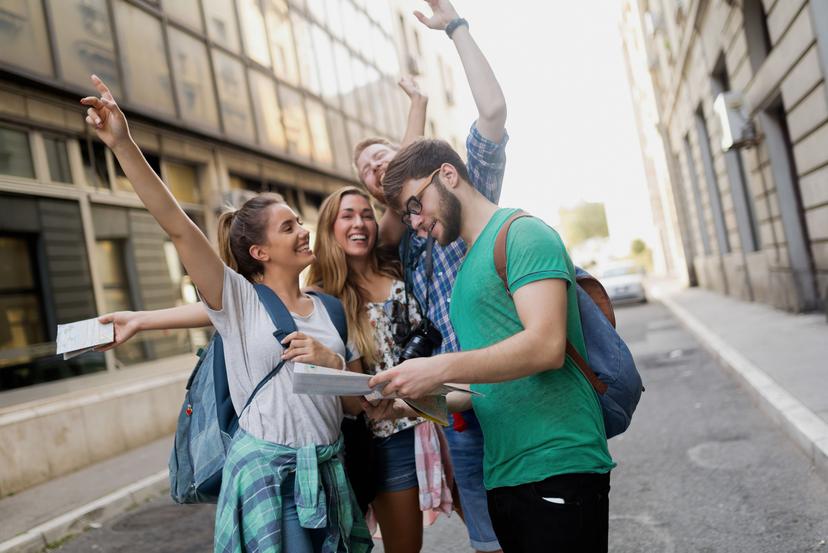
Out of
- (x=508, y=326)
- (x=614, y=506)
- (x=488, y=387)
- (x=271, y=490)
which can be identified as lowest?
(x=614, y=506)

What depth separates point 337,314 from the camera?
2840mm

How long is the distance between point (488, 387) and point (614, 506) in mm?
3089

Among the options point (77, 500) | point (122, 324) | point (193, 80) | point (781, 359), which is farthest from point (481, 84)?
point (193, 80)

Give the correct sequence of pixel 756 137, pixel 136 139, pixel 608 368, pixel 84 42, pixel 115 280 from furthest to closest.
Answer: pixel 136 139, pixel 756 137, pixel 115 280, pixel 84 42, pixel 608 368

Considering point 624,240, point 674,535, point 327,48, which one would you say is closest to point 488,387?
point 674,535

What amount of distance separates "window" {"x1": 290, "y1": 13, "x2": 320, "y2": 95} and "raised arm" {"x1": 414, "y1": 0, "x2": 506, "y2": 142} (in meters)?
16.0

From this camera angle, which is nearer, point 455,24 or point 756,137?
point 455,24

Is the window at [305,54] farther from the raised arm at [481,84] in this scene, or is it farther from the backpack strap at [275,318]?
the backpack strap at [275,318]

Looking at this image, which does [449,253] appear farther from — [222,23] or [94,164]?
[222,23]

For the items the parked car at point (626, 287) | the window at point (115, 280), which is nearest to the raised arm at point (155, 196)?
the window at point (115, 280)

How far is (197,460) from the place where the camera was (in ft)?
A: 8.17

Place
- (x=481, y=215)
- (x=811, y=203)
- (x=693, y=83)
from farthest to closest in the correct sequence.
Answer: (x=693, y=83) → (x=811, y=203) → (x=481, y=215)

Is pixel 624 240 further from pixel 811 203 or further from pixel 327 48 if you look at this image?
pixel 811 203

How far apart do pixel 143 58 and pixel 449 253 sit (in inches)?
425
